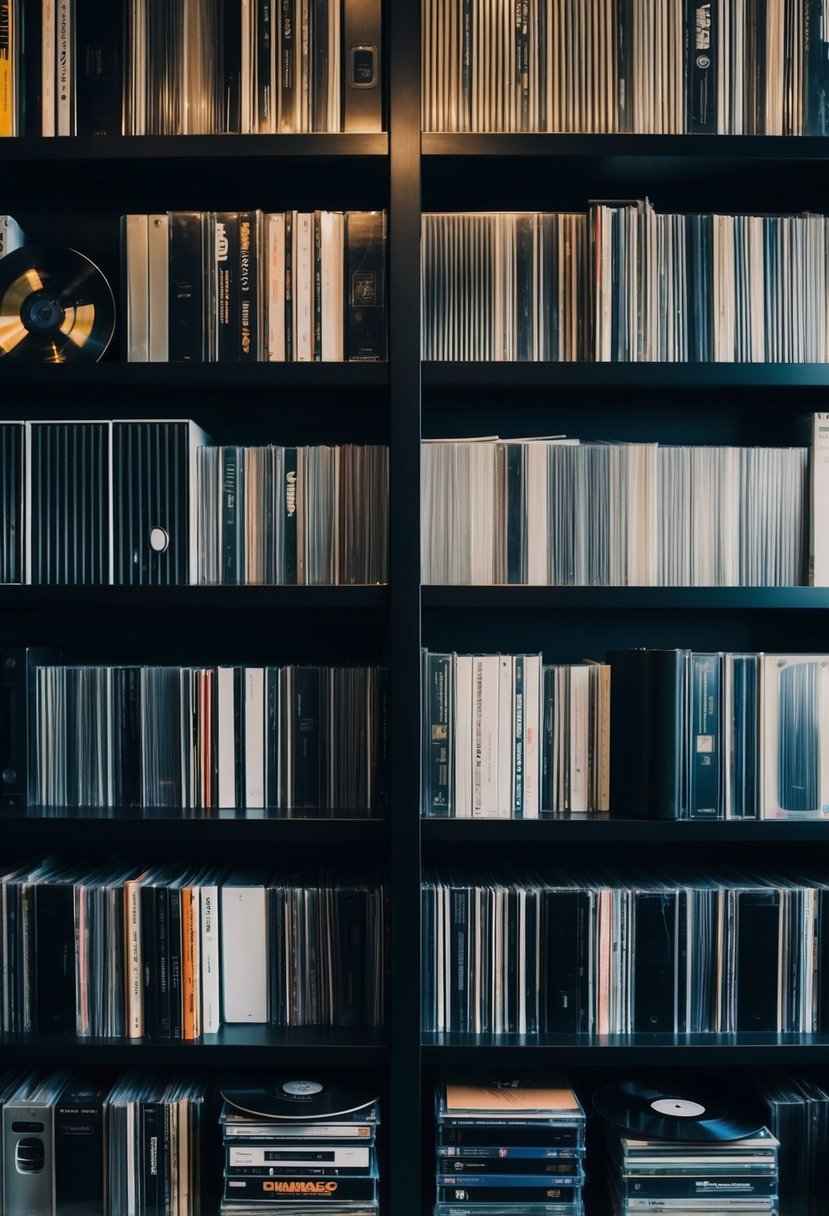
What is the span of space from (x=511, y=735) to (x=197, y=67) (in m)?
1.17

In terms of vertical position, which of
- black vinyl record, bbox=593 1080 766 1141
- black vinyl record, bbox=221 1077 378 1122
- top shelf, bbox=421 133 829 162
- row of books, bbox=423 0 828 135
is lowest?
black vinyl record, bbox=593 1080 766 1141

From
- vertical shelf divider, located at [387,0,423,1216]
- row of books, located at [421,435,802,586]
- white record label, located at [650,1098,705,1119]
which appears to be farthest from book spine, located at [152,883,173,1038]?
white record label, located at [650,1098,705,1119]

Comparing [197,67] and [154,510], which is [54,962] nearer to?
[154,510]

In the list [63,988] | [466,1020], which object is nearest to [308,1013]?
[466,1020]

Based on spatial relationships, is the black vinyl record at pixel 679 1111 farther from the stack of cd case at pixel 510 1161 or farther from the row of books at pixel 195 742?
the row of books at pixel 195 742

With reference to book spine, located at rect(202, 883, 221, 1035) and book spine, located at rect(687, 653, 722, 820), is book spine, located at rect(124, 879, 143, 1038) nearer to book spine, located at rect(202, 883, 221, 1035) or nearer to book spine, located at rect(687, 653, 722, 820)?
book spine, located at rect(202, 883, 221, 1035)

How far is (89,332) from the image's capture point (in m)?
1.59

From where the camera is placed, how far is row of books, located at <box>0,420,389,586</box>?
4.95ft

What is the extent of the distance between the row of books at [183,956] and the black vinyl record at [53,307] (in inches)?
34.5

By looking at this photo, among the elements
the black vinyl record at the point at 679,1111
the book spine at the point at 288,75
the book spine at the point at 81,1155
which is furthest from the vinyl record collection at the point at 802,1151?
the book spine at the point at 288,75

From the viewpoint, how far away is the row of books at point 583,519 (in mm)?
1512

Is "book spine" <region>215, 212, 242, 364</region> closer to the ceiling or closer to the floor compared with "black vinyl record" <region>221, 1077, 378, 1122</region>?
closer to the ceiling

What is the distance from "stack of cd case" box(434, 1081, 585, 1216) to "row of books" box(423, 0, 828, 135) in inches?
60.4

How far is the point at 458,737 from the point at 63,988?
2.44ft
